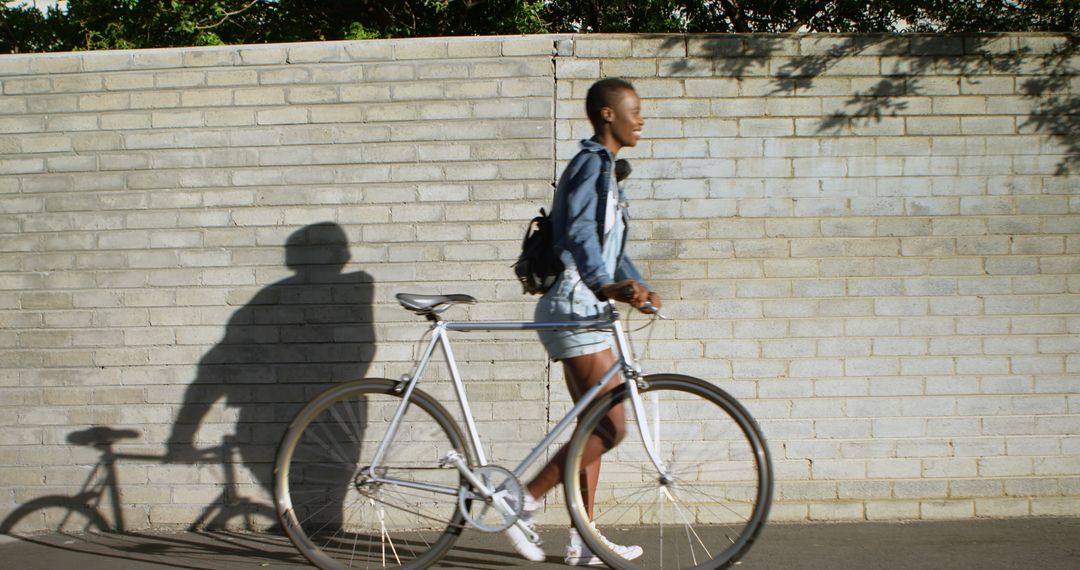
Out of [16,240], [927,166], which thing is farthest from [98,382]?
[927,166]

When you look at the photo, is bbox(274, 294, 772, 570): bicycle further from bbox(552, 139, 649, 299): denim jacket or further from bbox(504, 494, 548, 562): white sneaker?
bbox(552, 139, 649, 299): denim jacket

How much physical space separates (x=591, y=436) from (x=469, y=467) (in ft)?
1.57

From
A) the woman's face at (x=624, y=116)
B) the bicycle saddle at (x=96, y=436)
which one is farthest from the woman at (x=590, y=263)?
the bicycle saddle at (x=96, y=436)

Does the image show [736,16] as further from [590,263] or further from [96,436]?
[96,436]

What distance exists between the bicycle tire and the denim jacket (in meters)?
2.97

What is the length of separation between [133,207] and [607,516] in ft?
9.41

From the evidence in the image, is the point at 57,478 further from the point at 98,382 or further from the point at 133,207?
the point at 133,207

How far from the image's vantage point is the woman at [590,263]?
335 cm

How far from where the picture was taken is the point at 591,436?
3.42 metres

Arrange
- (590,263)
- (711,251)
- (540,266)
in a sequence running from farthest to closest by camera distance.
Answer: (711,251)
(540,266)
(590,263)

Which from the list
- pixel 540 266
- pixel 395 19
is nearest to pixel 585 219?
pixel 540 266

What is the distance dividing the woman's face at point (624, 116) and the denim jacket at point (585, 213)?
99 millimetres

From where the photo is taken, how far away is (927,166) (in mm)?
4625

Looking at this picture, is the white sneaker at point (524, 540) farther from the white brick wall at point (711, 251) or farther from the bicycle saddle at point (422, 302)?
the white brick wall at point (711, 251)
